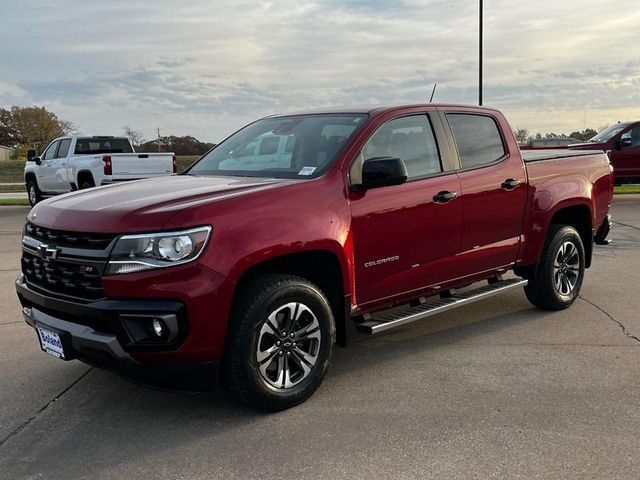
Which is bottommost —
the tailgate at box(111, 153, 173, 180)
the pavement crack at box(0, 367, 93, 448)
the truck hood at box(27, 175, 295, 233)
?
the pavement crack at box(0, 367, 93, 448)

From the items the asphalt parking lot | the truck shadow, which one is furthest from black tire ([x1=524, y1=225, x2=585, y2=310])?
the truck shadow

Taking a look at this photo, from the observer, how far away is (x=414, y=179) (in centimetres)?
455

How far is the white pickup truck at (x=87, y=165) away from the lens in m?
14.0

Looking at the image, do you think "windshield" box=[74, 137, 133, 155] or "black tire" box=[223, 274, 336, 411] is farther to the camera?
"windshield" box=[74, 137, 133, 155]

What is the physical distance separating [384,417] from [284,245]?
119 centimetres

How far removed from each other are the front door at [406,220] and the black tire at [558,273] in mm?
1399

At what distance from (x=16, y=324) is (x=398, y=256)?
146 inches

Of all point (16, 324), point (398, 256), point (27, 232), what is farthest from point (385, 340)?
point (16, 324)

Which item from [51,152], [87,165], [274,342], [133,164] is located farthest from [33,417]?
[51,152]

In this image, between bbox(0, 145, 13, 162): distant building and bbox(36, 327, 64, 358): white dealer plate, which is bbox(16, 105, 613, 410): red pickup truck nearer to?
bbox(36, 327, 64, 358): white dealer plate

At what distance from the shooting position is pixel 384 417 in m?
3.71

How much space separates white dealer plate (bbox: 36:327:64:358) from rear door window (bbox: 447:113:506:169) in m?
3.21

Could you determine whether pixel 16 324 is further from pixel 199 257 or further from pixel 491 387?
pixel 491 387

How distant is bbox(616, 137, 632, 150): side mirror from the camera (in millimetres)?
16234
